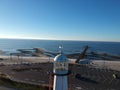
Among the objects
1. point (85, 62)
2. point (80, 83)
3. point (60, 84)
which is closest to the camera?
point (60, 84)

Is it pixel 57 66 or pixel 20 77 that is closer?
pixel 57 66

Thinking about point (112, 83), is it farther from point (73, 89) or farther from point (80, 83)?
point (73, 89)

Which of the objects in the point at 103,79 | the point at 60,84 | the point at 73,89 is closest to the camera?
the point at 60,84

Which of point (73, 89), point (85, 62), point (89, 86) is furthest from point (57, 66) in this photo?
point (85, 62)

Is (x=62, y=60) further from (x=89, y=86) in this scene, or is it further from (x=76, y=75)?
(x=76, y=75)

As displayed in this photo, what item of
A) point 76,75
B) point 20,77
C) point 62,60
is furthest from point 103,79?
point 62,60

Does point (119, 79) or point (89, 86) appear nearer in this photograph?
point (89, 86)

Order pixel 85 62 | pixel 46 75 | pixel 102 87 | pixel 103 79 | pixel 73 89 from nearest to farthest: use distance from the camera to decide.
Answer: pixel 73 89
pixel 102 87
pixel 103 79
pixel 46 75
pixel 85 62

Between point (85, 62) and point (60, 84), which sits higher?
point (60, 84)

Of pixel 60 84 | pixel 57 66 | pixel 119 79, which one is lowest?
pixel 119 79
